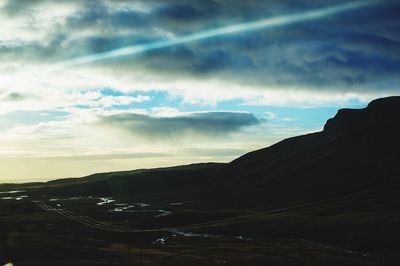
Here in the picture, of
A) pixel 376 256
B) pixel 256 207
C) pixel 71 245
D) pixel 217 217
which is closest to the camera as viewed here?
pixel 376 256

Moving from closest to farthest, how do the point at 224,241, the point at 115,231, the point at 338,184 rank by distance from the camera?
1. the point at 224,241
2. the point at 115,231
3. the point at 338,184

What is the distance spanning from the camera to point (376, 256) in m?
77.9

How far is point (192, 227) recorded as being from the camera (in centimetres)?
12600

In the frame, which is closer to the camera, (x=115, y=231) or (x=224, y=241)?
(x=224, y=241)

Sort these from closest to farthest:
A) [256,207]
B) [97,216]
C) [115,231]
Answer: [115,231] < [97,216] < [256,207]

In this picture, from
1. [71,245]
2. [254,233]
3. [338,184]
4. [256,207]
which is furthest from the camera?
[338,184]

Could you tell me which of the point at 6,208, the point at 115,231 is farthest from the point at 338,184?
the point at 6,208

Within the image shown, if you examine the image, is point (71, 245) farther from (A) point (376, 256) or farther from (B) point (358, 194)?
(B) point (358, 194)

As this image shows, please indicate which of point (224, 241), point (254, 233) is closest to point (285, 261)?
point (224, 241)

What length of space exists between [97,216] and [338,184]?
98363mm

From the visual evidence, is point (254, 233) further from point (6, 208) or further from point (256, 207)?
point (6, 208)

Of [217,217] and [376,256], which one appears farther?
[217,217]

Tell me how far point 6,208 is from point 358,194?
127m

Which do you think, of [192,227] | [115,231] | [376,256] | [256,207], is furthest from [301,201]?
[376,256]
